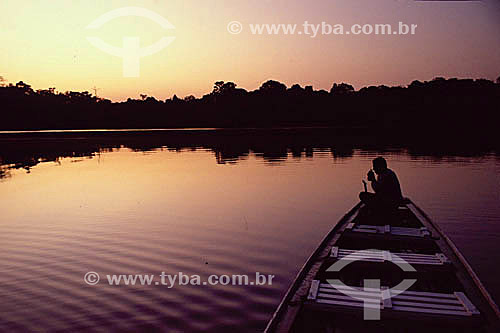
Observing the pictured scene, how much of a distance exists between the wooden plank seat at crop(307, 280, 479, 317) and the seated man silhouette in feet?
15.1

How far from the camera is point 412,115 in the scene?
345 feet

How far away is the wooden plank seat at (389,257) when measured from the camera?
7422mm

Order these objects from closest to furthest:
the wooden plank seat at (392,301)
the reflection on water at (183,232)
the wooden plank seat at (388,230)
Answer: the wooden plank seat at (392,301) < the reflection on water at (183,232) < the wooden plank seat at (388,230)

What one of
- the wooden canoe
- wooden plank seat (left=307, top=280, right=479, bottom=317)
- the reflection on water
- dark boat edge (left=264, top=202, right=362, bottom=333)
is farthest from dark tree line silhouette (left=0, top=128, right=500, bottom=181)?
wooden plank seat (left=307, top=280, right=479, bottom=317)

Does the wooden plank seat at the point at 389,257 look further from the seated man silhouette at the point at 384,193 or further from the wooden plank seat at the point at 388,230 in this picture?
the seated man silhouette at the point at 384,193

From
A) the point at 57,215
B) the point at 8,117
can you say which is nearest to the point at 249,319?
the point at 57,215

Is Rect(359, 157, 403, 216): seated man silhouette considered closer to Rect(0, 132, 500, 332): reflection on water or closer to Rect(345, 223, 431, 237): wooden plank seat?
Rect(345, 223, 431, 237): wooden plank seat

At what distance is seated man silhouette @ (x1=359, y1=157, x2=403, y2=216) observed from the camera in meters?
10.6

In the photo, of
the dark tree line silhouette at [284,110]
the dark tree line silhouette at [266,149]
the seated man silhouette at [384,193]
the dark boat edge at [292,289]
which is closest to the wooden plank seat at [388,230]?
the dark boat edge at [292,289]

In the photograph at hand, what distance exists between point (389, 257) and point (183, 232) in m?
7.15

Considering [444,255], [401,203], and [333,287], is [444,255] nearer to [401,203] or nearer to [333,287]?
[333,287]

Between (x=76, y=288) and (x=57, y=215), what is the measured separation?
8.21 m

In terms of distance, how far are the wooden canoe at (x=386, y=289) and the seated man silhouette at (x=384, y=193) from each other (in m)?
1.07

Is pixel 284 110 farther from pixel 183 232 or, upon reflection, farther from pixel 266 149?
pixel 183 232
